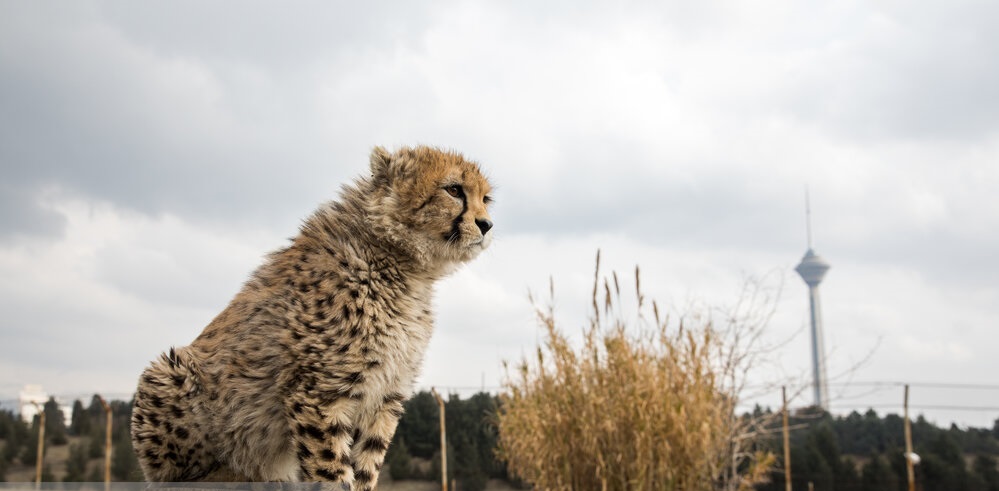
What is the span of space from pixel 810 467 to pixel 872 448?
1003 millimetres

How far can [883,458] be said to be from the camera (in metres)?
12.7

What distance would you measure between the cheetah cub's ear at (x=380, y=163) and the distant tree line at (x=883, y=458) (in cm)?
1121

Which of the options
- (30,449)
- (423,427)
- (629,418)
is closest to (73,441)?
(30,449)

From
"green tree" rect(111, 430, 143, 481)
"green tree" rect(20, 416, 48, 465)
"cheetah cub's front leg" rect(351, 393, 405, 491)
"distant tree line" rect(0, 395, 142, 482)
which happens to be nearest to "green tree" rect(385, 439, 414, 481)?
"green tree" rect(111, 430, 143, 481)

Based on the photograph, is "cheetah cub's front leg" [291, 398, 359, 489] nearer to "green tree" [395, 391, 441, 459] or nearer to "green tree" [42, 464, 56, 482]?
"green tree" [395, 391, 441, 459]

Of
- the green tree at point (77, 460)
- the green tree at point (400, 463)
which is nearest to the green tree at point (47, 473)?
the green tree at point (77, 460)

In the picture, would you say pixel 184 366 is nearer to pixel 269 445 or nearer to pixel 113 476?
pixel 269 445

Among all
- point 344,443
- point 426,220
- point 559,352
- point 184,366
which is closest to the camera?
point 344,443

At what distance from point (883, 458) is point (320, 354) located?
12.9 metres

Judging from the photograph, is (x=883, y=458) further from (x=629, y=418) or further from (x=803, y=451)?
(x=629, y=418)

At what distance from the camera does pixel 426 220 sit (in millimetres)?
2451

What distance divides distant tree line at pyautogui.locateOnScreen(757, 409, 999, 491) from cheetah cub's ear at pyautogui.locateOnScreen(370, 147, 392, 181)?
1121cm

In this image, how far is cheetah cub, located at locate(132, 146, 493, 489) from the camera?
2.16 m

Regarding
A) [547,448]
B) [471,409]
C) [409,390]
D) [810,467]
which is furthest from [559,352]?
[810,467]
